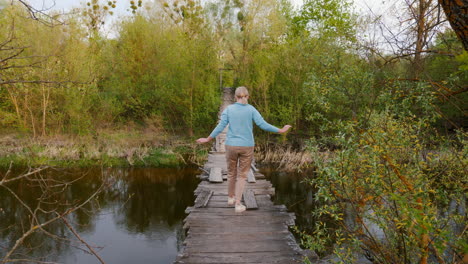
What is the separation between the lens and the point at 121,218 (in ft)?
24.5

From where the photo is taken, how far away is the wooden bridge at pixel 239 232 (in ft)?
10.3

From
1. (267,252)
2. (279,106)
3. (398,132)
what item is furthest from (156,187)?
(398,132)

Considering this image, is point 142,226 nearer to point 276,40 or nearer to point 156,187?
point 156,187

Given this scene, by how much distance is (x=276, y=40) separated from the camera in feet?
45.7

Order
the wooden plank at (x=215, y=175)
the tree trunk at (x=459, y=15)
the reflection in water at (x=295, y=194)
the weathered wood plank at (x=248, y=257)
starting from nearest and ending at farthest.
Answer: the tree trunk at (x=459, y=15)
the weathered wood plank at (x=248, y=257)
the wooden plank at (x=215, y=175)
the reflection in water at (x=295, y=194)

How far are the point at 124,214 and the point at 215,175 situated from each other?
3.15m

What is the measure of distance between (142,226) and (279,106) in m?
6.52

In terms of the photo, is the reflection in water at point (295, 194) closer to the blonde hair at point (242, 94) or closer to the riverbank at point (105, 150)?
the riverbank at point (105, 150)

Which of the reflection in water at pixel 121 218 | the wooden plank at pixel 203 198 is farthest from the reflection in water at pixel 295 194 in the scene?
the wooden plank at pixel 203 198

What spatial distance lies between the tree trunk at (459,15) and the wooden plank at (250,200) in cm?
337

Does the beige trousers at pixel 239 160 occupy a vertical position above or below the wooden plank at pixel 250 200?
above

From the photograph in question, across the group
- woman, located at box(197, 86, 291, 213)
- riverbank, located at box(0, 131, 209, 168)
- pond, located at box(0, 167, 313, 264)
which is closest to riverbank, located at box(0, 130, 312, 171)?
riverbank, located at box(0, 131, 209, 168)

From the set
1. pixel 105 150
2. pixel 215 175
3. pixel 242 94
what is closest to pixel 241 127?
pixel 242 94

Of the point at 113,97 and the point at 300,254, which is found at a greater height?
the point at 113,97
